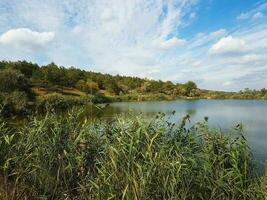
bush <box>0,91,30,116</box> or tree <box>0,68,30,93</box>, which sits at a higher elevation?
tree <box>0,68,30,93</box>

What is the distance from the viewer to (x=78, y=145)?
21.3ft

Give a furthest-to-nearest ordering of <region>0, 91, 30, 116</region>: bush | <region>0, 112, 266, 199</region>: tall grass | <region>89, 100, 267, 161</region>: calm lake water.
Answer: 1. <region>0, 91, 30, 116</region>: bush
2. <region>89, 100, 267, 161</region>: calm lake water
3. <region>0, 112, 266, 199</region>: tall grass

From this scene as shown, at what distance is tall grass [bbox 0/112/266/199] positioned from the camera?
5227mm

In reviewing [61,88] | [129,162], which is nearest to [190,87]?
[61,88]

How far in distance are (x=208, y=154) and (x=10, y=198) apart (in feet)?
11.5

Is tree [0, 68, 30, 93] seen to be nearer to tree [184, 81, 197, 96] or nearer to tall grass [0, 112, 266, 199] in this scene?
tall grass [0, 112, 266, 199]

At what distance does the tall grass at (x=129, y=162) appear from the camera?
17.1 feet

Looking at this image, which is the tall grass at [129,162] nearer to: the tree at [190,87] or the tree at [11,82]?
the tree at [11,82]

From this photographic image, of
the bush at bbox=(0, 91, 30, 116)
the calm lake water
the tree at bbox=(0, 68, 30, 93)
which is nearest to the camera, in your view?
the calm lake water

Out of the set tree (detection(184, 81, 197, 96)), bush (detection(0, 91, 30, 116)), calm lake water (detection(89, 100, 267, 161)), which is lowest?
calm lake water (detection(89, 100, 267, 161))

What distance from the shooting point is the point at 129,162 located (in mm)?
5293

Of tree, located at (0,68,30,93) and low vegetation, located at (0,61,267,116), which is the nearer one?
low vegetation, located at (0,61,267,116)

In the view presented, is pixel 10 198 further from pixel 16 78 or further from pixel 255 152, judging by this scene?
pixel 16 78

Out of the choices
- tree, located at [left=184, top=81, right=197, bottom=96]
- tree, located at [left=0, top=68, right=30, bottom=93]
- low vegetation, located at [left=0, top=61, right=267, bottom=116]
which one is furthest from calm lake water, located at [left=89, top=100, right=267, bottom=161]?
tree, located at [left=184, top=81, right=197, bottom=96]
